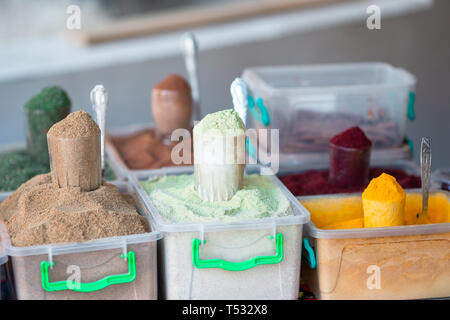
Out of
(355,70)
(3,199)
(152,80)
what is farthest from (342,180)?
(152,80)

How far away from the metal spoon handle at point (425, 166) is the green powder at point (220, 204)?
0.25 metres

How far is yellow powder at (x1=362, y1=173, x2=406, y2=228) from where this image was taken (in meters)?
0.88

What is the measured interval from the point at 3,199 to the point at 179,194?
1.05 ft

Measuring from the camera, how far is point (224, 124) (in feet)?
2.88

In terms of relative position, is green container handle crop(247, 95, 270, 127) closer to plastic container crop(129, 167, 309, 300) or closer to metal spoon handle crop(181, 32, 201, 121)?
metal spoon handle crop(181, 32, 201, 121)

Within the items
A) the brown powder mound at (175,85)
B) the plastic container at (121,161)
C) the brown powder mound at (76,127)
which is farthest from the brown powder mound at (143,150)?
the brown powder mound at (76,127)

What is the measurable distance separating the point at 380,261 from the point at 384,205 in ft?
0.28

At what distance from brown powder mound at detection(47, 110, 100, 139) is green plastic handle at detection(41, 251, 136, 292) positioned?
20cm

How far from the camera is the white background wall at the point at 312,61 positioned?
8.09 feet

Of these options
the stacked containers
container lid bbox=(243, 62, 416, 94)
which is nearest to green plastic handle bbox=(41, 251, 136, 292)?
the stacked containers

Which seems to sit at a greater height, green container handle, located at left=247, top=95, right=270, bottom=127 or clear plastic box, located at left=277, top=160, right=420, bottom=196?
green container handle, located at left=247, top=95, right=270, bottom=127

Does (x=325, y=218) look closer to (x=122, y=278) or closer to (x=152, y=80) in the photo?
(x=122, y=278)

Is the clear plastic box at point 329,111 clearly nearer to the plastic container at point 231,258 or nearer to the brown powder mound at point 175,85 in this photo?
the brown powder mound at point 175,85

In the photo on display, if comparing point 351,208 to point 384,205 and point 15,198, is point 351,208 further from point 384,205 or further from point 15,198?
point 15,198
